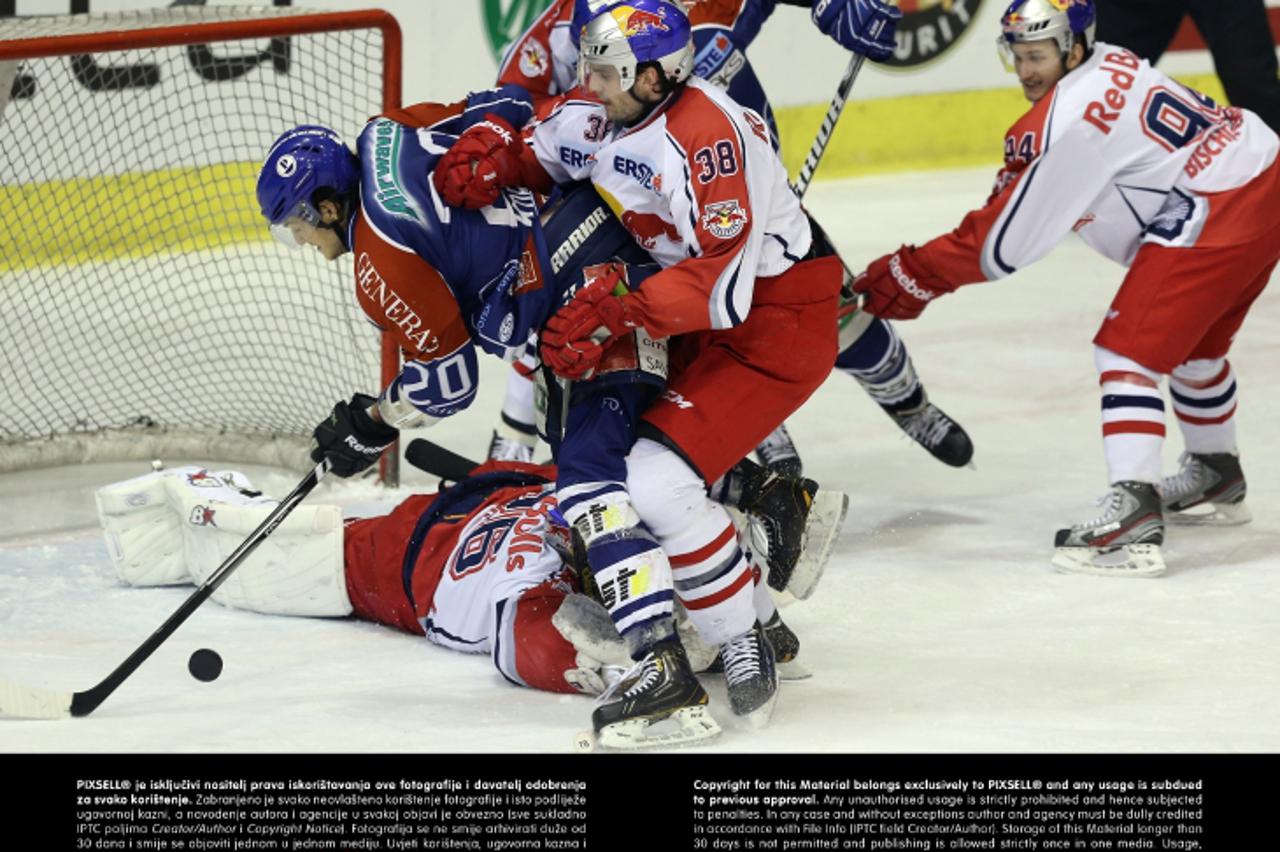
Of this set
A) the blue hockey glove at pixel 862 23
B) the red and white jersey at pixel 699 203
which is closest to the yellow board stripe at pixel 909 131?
the blue hockey glove at pixel 862 23

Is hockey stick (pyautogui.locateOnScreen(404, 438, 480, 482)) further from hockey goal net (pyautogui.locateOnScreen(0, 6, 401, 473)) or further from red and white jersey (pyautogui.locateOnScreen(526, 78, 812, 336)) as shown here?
red and white jersey (pyautogui.locateOnScreen(526, 78, 812, 336))

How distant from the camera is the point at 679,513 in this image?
2986 mm

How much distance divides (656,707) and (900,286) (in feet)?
4.55

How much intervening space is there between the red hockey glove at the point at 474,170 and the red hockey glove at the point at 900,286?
1.14 m

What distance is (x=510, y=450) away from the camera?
14.6 feet

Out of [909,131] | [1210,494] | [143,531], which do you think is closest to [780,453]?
[1210,494]

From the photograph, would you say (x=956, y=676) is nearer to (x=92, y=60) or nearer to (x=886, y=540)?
(x=886, y=540)

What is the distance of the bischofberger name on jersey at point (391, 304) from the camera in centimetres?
304

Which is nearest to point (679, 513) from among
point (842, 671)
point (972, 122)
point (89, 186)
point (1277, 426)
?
point (842, 671)

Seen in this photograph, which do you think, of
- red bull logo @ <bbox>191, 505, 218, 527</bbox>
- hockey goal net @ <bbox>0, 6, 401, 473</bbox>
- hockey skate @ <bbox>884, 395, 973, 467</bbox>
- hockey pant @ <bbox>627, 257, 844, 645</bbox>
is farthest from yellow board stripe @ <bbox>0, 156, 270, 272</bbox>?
hockey pant @ <bbox>627, 257, 844, 645</bbox>

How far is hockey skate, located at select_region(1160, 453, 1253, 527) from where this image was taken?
419 cm

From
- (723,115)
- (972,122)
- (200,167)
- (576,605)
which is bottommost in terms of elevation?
(972,122)

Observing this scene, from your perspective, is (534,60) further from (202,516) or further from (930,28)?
(930,28)

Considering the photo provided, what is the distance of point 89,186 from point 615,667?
2.89 metres
